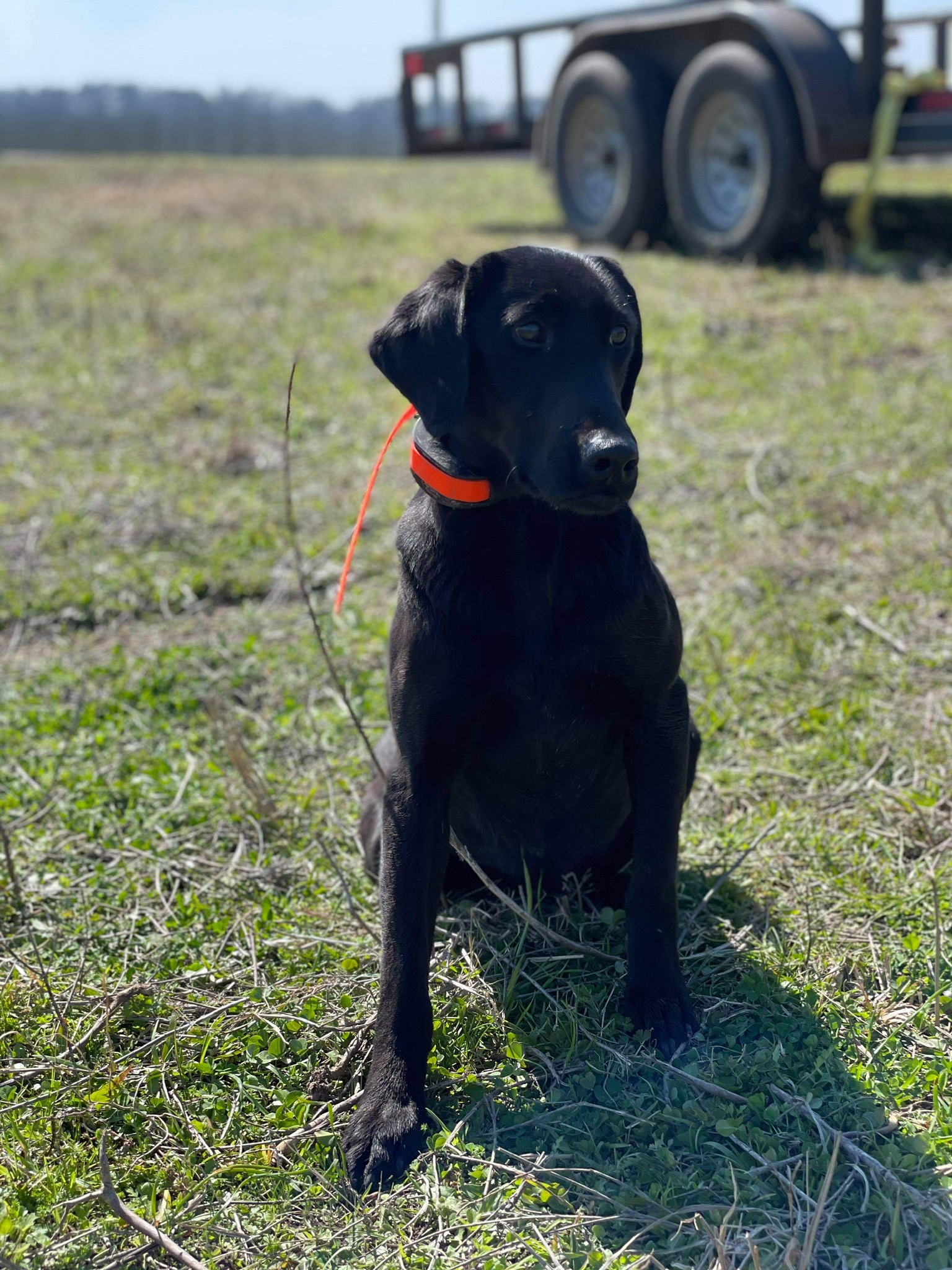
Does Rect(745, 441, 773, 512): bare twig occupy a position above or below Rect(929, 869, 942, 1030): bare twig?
above

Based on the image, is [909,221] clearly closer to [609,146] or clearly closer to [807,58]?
[807,58]

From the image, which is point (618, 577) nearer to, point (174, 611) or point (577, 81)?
point (174, 611)

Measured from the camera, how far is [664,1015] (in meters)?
2.23

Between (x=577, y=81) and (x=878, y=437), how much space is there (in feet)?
15.7

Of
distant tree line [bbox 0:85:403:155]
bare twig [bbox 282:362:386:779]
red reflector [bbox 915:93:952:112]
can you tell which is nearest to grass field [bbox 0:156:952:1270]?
bare twig [bbox 282:362:386:779]

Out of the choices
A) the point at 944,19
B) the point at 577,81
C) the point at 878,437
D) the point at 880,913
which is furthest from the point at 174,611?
the point at 944,19

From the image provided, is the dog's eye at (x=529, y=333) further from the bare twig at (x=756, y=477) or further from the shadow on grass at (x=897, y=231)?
the shadow on grass at (x=897, y=231)

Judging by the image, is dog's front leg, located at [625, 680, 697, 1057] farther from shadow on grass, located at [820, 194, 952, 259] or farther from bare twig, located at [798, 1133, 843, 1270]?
shadow on grass, located at [820, 194, 952, 259]

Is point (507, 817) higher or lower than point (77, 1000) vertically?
higher

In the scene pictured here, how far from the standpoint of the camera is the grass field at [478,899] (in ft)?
6.31

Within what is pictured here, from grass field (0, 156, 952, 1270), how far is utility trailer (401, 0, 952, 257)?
4.64 ft

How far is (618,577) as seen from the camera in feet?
7.23

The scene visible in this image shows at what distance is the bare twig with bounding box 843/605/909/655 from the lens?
12.1 ft

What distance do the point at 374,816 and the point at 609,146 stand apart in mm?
7531
